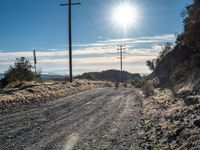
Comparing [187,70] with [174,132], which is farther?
[187,70]

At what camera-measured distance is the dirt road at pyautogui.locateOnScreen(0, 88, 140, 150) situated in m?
14.6

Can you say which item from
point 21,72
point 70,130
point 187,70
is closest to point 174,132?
point 70,130

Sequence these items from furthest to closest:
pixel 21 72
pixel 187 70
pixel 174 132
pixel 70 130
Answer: pixel 21 72 → pixel 187 70 → pixel 70 130 → pixel 174 132

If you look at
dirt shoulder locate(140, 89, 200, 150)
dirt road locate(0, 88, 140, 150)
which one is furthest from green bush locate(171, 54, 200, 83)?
dirt shoulder locate(140, 89, 200, 150)

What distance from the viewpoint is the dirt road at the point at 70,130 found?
1458 cm

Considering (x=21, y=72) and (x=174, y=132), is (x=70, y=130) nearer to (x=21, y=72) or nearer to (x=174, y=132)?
(x=174, y=132)

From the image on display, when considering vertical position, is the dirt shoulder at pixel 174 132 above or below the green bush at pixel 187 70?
below

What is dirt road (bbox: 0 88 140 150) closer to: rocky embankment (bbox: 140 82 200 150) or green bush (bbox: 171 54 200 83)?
rocky embankment (bbox: 140 82 200 150)

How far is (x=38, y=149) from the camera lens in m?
13.7

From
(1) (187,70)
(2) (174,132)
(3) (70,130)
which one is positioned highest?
(1) (187,70)

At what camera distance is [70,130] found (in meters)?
18.0

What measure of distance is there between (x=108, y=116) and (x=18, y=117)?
5.20m

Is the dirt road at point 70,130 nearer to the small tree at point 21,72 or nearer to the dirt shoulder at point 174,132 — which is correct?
the dirt shoulder at point 174,132

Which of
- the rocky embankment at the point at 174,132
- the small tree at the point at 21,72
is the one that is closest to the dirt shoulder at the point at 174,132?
the rocky embankment at the point at 174,132
